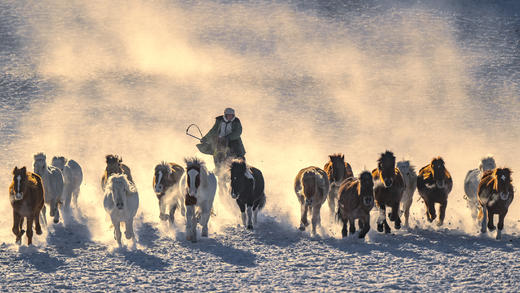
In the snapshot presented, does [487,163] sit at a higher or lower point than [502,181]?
higher

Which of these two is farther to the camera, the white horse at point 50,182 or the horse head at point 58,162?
the horse head at point 58,162

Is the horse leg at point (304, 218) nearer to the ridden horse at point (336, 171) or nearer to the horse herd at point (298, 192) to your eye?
the horse herd at point (298, 192)

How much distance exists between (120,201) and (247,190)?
2.83 meters

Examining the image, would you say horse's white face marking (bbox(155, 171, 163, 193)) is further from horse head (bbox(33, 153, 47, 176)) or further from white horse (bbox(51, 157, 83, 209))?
white horse (bbox(51, 157, 83, 209))

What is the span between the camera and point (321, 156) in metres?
30.0

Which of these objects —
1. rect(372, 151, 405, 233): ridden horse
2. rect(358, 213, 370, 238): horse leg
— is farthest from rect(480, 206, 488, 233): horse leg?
rect(358, 213, 370, 238): horse leg

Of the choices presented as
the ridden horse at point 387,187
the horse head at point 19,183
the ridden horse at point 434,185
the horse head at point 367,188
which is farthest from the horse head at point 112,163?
the ridden horse at point 434,185

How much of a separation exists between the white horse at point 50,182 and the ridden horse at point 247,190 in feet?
11.8

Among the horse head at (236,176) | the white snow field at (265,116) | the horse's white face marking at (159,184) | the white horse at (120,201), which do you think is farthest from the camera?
the horse's white face marking at (159,184)

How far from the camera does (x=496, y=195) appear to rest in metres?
15.9

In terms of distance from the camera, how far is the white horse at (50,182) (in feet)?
55.2

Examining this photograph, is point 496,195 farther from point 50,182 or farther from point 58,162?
point 58,162

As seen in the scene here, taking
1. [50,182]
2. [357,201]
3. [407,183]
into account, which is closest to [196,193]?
[357,201]

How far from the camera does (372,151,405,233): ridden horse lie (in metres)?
15.7
